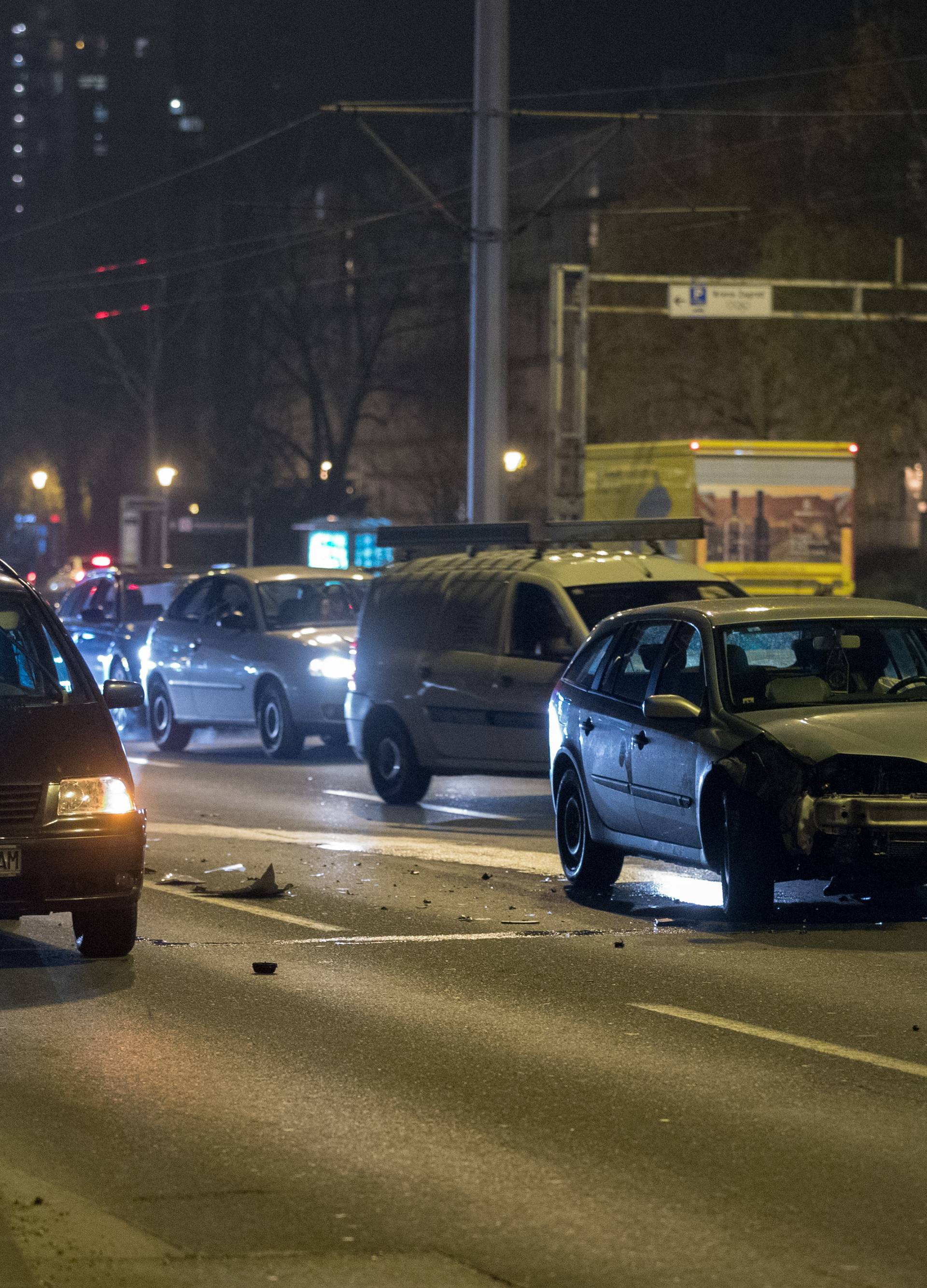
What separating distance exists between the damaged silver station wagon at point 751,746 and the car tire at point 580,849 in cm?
1

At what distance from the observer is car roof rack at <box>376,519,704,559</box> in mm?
16500

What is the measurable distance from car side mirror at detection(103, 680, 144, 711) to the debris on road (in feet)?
5.49

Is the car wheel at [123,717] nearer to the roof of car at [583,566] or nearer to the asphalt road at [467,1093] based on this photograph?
the roof of car at [583,566]

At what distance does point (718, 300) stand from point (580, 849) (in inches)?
1034

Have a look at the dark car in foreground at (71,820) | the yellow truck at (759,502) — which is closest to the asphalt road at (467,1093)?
the dark car in foreground at (71,820)

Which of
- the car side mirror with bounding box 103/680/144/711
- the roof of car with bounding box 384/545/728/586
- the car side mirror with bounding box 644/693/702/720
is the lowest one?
the car side mirror with bounding box 644/693/702/720

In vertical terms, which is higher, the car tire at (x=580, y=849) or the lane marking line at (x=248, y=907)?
the car tire at (x=580, y=849)

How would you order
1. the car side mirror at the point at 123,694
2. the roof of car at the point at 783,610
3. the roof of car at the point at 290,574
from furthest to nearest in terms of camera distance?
the roof of car at the point at 290,574 → the roof of car at the point at 783,610 → the car side mirror at the point at 123,694

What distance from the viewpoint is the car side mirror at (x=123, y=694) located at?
32.3ft

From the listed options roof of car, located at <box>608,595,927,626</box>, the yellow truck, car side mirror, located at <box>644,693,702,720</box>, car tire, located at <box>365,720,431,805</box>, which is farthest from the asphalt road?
the yellow truck

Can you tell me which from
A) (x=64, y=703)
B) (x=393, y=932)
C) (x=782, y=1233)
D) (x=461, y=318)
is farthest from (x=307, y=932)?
(x=461, y=318)

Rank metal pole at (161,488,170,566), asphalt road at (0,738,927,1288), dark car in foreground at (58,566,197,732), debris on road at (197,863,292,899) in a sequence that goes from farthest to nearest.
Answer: metal pole at (161,488,170,566) < dark car in foreground at (58,566,197,732) < debris on road at (197,863,292,899) < asphalt road at (0,738,927,1288)

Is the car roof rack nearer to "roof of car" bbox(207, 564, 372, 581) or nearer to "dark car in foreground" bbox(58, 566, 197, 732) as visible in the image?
"roof of car" bbox(207, 564, 372, 581)

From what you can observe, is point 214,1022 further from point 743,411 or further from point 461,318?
point 461,318
